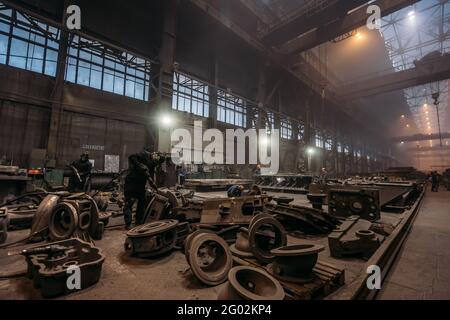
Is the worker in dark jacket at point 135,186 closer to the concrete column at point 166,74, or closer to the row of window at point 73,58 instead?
the concrete column at point 166,74

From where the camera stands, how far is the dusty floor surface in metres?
1.77

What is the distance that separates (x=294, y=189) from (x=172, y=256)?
8.03 meters

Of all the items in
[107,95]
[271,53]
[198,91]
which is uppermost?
[271,53]

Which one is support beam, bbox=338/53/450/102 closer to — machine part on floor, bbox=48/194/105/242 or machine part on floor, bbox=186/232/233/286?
machine part on floor, bbox=186/232/233/286

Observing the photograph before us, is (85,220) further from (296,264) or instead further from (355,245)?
(355,245)

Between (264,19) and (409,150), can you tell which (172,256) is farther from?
(409,150)

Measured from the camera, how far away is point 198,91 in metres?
13.9

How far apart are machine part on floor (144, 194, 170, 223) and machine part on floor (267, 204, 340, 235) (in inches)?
77.0

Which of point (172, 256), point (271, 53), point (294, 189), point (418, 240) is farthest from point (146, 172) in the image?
point (271, 53)

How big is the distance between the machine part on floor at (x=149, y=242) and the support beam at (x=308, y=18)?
14982mm

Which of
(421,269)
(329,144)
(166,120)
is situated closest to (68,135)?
(166,120)

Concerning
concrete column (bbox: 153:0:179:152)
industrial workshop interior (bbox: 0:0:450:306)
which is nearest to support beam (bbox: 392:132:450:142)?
industrial workshop interior (bbox: 0:0:450:306)

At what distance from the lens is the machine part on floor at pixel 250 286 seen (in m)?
1.45
